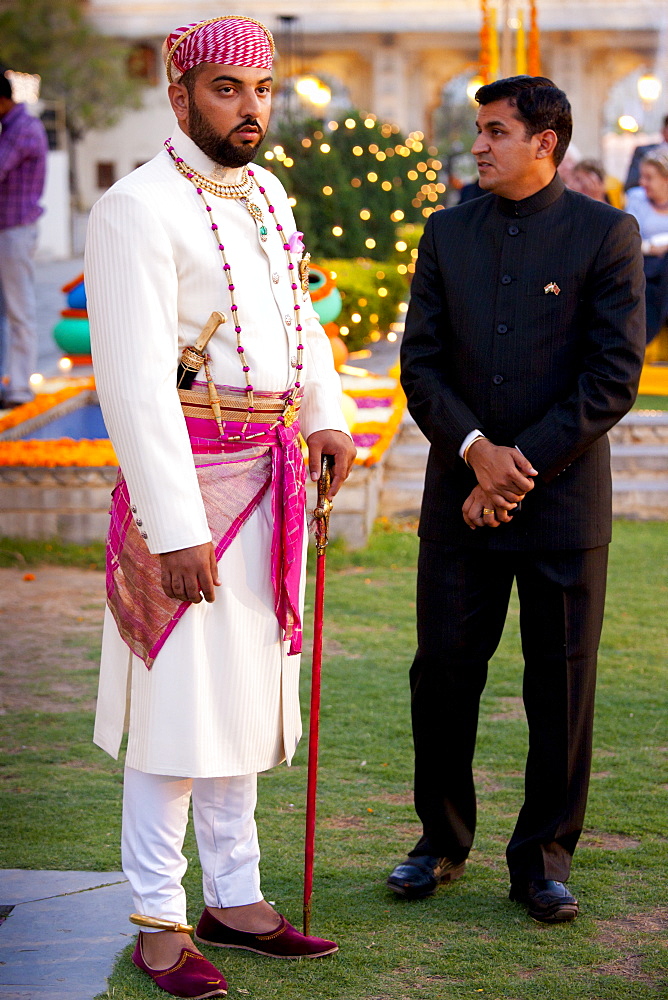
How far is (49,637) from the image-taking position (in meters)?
5.79

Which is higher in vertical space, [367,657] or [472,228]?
[472,228]

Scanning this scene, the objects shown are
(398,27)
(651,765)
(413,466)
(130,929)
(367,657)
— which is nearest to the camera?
(130,929)

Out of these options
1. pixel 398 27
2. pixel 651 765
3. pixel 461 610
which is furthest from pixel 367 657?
pixel 398 27

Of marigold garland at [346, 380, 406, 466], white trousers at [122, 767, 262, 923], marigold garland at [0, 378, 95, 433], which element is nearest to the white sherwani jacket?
white trousers at [122, 767, 262, 923]

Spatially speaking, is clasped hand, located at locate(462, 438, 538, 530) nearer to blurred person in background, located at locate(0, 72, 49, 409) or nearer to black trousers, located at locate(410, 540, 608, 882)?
black trousers, located at locate(410, 540, 608, 882)

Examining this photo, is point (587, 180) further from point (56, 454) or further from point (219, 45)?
point (219, 45)

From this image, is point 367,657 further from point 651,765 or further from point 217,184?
point 217,184

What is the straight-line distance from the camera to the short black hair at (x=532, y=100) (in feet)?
10.4

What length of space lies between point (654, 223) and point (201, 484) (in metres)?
8.08

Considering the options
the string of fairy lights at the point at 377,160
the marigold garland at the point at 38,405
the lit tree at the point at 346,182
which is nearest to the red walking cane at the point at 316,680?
the marigold garland at the point at 38,405

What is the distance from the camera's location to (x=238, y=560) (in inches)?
115

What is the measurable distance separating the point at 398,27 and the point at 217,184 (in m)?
42.8

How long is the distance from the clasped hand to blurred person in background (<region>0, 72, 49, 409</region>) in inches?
237

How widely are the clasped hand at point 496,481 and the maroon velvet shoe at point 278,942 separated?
104 cm
